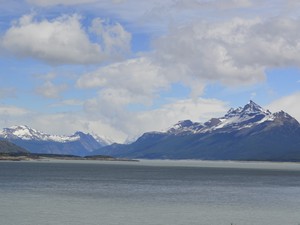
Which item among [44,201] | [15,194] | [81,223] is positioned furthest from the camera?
[15,194]

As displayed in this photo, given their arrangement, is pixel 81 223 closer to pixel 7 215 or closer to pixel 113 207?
pixel 7 215

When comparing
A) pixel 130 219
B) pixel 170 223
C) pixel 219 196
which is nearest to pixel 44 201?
pixel 130 219

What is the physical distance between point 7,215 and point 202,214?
1299 inches

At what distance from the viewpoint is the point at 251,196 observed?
431 feet

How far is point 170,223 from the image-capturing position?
8056cm

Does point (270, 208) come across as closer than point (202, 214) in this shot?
No

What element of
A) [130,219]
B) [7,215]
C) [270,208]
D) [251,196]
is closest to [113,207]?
[130,219]

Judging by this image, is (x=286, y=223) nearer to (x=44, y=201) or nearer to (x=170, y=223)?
(x=170, y=223)

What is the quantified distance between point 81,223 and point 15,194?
152 feet

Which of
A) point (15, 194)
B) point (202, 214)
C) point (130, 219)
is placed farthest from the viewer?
point (15, 194)

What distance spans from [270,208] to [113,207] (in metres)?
31.1

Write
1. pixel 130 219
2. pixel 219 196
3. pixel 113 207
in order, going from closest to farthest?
pixel 130 219 < pixel 113 207 < pixel 219 196

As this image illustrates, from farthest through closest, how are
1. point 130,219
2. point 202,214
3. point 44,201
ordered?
point 44,201
point 202,214
point 130,219

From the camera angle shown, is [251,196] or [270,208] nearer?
[270,208]
